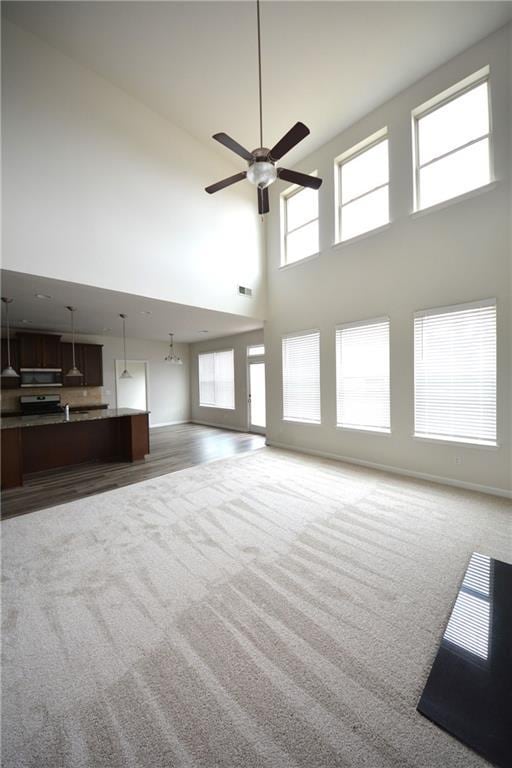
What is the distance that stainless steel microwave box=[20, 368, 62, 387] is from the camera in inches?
257

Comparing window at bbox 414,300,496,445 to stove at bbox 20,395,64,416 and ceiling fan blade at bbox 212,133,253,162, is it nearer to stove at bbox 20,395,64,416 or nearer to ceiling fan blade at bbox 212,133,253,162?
ceiling fan blade at bbox 212,133,253,162

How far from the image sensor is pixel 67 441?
5164 mm

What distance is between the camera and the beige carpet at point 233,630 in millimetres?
1185

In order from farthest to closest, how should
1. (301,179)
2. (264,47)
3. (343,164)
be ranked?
(343,164) → (264,47) → (301,179)

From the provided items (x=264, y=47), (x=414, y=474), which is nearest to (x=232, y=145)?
(x=264, y=47)

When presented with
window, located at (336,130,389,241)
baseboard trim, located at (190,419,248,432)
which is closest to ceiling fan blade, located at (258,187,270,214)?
window, located at (336,130,389,241)

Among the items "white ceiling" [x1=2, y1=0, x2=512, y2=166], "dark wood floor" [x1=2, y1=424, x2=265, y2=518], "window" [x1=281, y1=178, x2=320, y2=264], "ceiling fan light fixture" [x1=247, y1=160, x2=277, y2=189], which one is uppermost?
"white ceiling" [x1=2, y1=0, x2=512, y2=166]

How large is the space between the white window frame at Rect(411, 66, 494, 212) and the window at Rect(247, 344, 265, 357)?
431 cm

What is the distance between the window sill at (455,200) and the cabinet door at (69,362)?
7618 mm

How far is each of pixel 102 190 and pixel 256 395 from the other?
524 centimetres

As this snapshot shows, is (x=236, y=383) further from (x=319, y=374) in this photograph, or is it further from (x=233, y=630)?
(x=233, y=630)

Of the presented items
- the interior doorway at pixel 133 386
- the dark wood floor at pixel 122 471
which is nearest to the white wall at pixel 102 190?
the dark wood floor at pixel 122 471

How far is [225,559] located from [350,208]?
543cm

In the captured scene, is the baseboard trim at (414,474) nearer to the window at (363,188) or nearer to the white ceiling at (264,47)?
the window at (363,188)
